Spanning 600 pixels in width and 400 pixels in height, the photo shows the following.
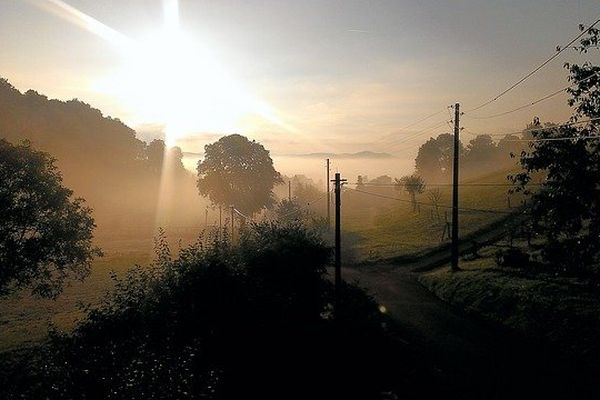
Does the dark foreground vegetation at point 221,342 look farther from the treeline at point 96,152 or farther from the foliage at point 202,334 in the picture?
the treeline at point 96,152

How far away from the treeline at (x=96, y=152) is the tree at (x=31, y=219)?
183 feet

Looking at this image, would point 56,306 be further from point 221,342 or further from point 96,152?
point 96,152

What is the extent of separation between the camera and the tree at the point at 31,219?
26.0m

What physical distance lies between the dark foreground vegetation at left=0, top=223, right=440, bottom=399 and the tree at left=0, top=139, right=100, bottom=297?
5.00 meters

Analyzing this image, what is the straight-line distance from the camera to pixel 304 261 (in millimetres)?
26688

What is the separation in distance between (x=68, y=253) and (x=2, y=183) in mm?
5820

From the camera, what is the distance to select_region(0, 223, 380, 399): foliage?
12812mm

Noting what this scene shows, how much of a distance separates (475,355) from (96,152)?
8918 centimetres

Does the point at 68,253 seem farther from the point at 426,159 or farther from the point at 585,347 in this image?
the point at 426,159

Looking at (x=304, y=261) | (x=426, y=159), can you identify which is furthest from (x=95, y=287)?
(x=426, y=159)

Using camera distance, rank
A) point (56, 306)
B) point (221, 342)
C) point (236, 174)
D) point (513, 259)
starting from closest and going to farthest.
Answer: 1. point (221, 342)
2. point (513, 259)
3. point (56, 306)
4. point (236, 174)

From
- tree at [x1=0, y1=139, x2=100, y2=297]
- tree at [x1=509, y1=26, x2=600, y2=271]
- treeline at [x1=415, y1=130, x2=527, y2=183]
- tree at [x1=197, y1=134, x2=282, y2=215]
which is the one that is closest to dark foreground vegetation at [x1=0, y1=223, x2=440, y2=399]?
tree at [x1=0, y1=139, x2=100, y2=297]

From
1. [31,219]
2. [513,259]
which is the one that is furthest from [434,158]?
[31,219]

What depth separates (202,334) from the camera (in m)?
17.9
